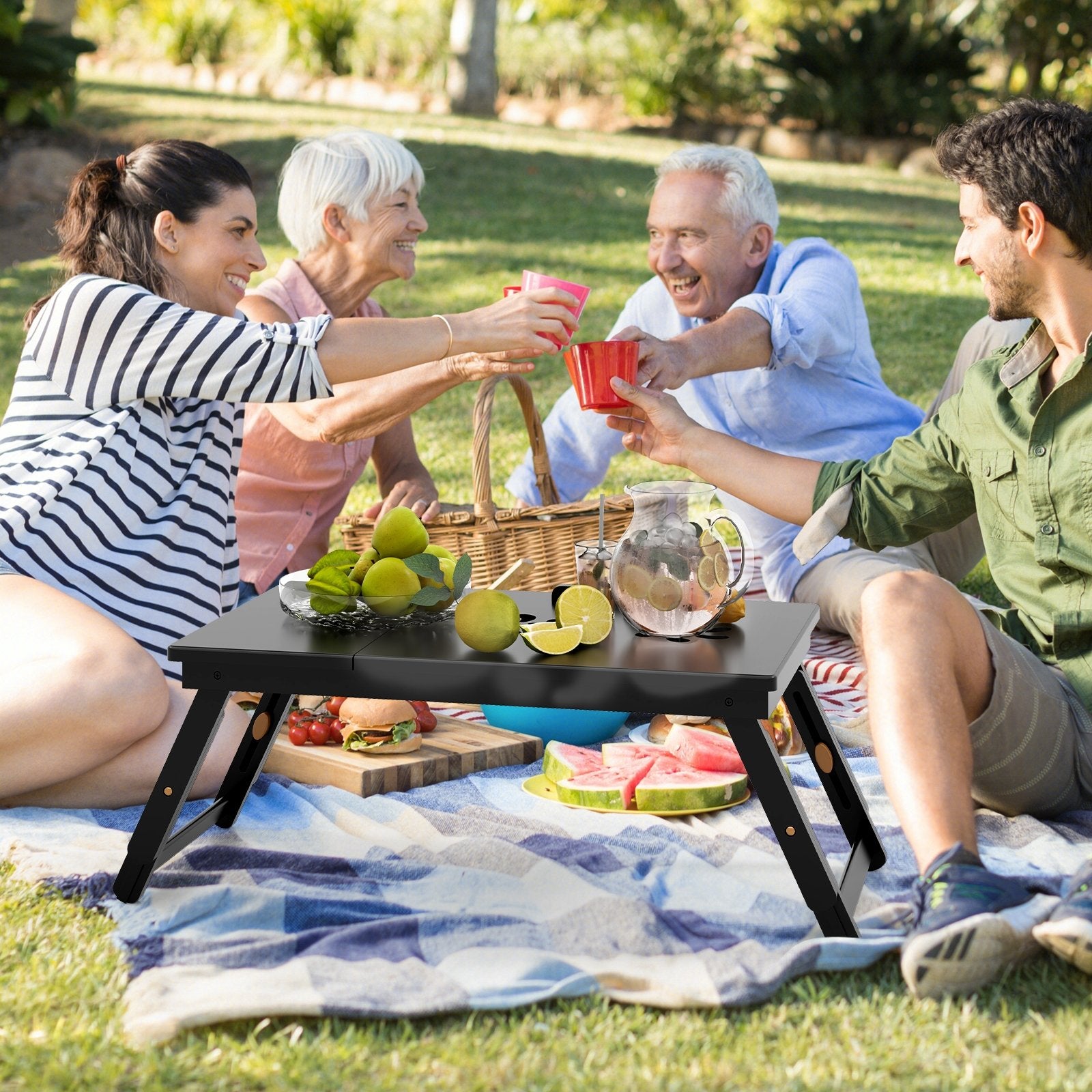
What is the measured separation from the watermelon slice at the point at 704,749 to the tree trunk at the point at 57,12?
43.6 feet

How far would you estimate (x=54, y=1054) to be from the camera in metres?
2.45

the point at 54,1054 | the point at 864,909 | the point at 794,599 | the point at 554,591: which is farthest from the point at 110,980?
the point at 794,599

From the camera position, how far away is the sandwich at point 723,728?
3.92 metres

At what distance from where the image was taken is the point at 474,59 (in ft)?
62.0

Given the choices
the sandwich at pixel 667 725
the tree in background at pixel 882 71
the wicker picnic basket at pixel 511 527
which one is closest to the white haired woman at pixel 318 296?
the wicker picnic basket at pixel 511 527

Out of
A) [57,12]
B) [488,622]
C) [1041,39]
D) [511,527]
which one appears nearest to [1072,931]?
[488,622]

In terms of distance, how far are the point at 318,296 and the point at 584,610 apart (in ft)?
7.72

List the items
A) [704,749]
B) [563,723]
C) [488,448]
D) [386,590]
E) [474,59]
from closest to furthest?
[386,590]
[704,749]
[563,723]
[488,448]
[474,59]

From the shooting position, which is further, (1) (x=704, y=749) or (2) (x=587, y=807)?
(1) (x=704, y=749)

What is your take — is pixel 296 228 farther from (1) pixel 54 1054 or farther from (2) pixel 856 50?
A: (2) pixel 856 50

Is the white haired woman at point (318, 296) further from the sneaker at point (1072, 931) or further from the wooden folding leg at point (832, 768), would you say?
the sneaker at point (1072, 931)

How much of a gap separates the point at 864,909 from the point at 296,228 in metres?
3.02

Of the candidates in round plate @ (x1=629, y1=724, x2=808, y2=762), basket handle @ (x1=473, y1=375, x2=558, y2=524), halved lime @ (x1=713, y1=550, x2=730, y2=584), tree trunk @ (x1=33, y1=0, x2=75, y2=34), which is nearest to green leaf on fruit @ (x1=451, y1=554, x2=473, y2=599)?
halved lime @ (x1=713, y1=550, x2=730, y2=584)

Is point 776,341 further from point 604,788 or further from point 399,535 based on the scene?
point 399,535
